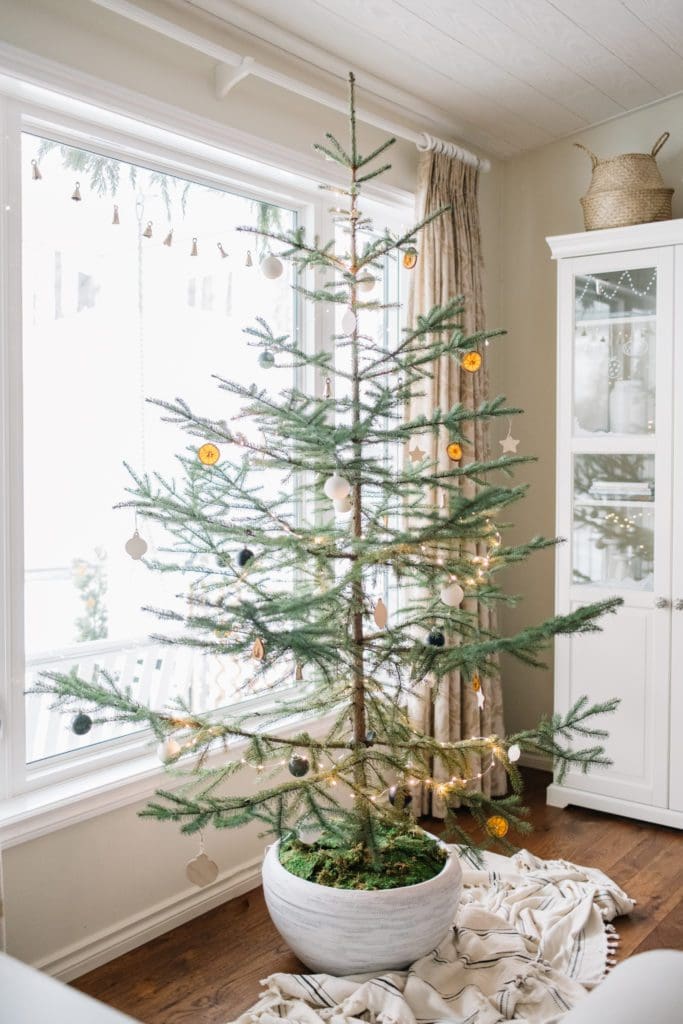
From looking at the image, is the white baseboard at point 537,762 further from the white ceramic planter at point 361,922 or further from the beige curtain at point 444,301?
the white ceramic planter at point 361,922

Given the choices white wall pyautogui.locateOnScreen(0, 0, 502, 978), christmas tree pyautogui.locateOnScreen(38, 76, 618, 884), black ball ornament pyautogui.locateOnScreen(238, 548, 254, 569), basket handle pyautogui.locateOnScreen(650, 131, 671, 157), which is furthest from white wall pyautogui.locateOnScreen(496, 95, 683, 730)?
black ball ornament pyautogui.locateOnScreen(238, 548, 254, 569)

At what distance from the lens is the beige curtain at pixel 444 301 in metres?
3.40

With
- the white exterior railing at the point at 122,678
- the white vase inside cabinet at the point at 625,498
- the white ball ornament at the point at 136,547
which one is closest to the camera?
the white ball ornament at the point at 136,547

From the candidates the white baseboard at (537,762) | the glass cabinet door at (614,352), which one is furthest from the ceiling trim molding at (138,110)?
the white baseboard at (537,762)

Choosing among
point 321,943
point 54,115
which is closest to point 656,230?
point 54,115

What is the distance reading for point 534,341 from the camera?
4012mm

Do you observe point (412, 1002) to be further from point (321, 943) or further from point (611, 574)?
point (611, 574)

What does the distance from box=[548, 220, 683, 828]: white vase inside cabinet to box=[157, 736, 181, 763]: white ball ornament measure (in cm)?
186

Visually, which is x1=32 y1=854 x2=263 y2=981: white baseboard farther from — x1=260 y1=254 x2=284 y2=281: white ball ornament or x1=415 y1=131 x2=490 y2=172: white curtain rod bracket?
x1=415 y1=131 x2=490 y2=172: white curtain rod bracket

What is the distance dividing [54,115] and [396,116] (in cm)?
146

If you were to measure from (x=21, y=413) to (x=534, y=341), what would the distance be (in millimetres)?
2426

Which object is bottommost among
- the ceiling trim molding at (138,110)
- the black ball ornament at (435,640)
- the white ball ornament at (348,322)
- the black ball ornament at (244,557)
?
the black ball ornament at (435,640)

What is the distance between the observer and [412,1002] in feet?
7.04

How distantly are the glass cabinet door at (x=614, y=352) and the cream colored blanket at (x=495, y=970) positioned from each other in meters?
1.61
